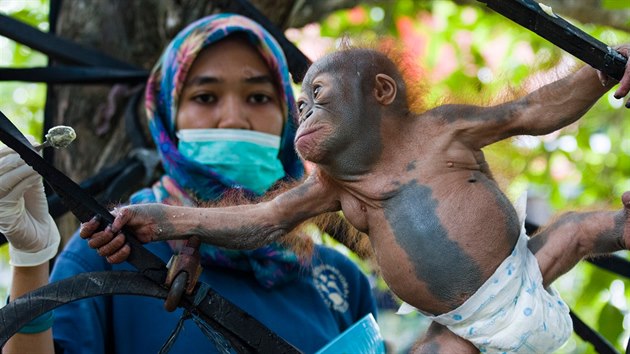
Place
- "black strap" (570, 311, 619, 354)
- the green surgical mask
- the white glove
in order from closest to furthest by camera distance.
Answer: the white glove, "black strap" (570, 311, 619, 354), the green surgical mask

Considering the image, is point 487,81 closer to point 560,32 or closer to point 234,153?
point 234,153

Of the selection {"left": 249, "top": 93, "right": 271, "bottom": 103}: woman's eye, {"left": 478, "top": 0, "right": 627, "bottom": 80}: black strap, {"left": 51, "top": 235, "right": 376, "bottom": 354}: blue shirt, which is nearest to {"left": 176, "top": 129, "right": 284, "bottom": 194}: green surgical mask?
{"left": 249, "top": 93, "right": 271, "bottom": 103}: woman's eye

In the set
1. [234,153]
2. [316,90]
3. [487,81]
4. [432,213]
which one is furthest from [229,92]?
[487,81]

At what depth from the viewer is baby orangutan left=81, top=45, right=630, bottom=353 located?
154 cm

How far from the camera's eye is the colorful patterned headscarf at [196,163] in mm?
2338

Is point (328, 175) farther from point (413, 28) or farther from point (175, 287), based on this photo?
point (413, 28)

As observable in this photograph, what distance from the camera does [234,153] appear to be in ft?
7.66

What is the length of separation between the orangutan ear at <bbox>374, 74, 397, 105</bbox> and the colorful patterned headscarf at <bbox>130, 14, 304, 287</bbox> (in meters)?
0.73

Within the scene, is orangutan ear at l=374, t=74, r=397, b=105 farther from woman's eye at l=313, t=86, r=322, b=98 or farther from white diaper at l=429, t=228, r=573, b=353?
white diaper at l=429, t=228, r=573, b=353

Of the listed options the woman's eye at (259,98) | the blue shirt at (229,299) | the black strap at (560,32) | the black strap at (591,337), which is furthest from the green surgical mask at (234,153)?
the black strap at (560,32)

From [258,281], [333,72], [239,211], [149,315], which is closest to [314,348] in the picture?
[258,281]

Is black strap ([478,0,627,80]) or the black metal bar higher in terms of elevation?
black strap ([478,0,627,80])

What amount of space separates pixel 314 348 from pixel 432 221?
2.86 ft

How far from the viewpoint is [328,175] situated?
169cm
